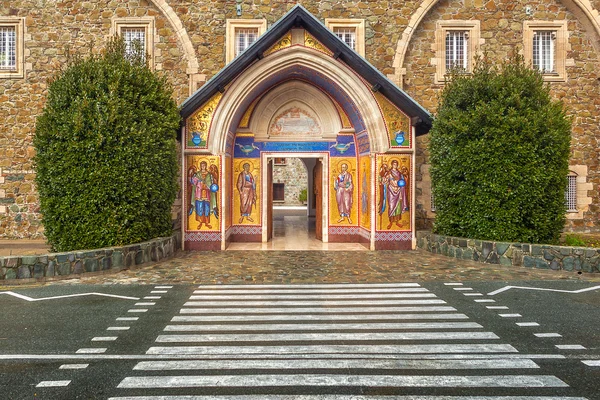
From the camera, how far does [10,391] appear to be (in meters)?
3.33

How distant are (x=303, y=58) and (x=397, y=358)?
9244mm

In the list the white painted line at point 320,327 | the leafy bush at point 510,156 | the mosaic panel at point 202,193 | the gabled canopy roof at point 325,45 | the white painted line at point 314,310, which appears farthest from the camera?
the mosaic panel at point 202,193

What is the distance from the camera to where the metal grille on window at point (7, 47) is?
14.1 meters

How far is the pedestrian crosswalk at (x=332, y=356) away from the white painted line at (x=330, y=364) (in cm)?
1

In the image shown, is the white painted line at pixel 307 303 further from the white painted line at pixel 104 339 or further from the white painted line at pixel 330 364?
the white painted line at pixel 330 364

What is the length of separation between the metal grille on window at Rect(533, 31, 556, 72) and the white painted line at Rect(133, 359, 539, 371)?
46.8 ft

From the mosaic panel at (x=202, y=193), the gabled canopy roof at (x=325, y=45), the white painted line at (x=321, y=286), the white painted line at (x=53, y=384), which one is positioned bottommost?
the white painted line at (x=321, y=286)

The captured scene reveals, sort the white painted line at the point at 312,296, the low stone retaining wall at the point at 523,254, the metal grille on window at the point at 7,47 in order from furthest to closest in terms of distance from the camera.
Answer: the metal grille on window at the point at 7,47
the low stone retaining wall at the point at 523,254
the white painted line at the point at 312,296

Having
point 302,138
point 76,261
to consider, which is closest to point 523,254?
point 302,138

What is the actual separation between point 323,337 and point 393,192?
7.64 m

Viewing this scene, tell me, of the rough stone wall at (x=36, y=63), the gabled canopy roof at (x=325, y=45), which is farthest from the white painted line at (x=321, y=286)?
the rough stone wall at (x=36, y=63)

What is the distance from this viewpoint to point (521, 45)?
14.2 m

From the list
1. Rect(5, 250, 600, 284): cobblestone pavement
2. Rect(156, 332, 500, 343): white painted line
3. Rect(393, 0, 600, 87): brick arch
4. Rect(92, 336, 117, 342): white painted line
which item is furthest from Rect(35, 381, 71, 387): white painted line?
Rect(393, 0, 600, 87): brick arch

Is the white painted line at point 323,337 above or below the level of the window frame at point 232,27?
below
